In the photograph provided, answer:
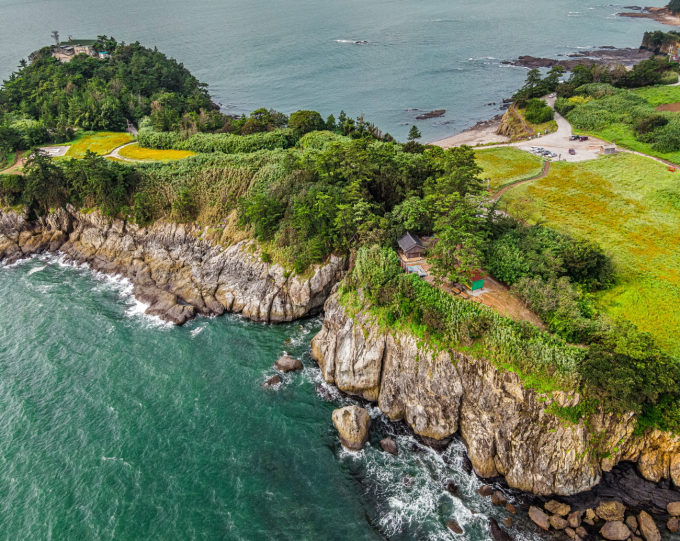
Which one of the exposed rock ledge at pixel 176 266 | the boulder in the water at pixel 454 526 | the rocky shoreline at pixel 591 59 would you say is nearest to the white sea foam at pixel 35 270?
the exposed rock ledge at pixel 176 266

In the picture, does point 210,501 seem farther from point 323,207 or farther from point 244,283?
point 323,207

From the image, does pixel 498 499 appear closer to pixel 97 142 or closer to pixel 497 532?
pixel 497 532

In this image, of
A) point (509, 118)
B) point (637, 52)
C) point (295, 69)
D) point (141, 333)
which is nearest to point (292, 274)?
point (141, 333)

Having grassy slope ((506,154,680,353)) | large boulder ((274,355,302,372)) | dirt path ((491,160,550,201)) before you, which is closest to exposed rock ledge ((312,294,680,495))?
large boulder ((274,355,302,372))

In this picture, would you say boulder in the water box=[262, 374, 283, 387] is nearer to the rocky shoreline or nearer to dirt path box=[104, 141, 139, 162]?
dirt path box=[104, 141, 139, 162]

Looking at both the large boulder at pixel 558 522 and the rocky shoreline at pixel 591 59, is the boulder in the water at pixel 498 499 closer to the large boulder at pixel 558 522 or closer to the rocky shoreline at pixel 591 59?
the large boulder at pixel 558 522

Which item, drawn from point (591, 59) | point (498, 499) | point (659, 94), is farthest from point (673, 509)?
point (591, 59)
